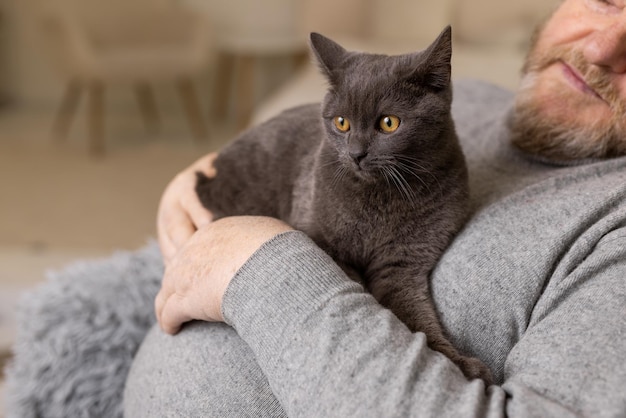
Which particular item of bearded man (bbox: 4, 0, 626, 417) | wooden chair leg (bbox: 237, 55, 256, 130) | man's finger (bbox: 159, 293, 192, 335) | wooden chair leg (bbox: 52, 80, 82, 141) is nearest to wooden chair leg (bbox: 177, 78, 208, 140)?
wooden chair leg (bbox: 237, 55, 256, 130)

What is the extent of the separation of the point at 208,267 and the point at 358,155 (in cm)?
26

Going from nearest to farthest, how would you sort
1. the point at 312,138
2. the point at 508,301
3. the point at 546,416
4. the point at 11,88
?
the point at 546,416, the point at 508,301, the point at 312,138, the point at 11,88

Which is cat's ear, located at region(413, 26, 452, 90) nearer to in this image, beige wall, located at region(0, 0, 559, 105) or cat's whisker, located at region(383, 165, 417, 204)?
cat's whisker, located at region(383, 165, 417, 204)

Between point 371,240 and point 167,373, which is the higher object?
point 371,240

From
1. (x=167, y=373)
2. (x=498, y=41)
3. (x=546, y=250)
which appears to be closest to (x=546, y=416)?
(x=546, y=250)

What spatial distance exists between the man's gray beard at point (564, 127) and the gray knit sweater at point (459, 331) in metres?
0.04

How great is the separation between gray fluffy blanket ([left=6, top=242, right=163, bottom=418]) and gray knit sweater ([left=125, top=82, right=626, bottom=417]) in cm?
15

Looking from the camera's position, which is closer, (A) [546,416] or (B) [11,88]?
(A) [546,416]

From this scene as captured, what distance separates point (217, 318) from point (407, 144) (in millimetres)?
367

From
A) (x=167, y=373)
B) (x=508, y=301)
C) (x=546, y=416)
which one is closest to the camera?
(x=546, y=416)

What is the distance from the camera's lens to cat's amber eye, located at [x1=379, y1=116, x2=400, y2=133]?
871 mm

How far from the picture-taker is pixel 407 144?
0.88 metres

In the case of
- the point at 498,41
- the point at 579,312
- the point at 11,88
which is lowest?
the point at 11,88

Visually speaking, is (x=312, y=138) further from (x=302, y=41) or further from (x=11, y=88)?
(x=11, y=88)
